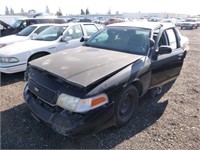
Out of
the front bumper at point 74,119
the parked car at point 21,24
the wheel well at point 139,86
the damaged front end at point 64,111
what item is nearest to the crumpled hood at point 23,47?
the damaged front end at point 64,111

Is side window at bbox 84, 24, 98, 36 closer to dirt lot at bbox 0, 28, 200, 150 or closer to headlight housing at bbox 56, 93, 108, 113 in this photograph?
dirt lot at bbox 0, 28, 200, 150

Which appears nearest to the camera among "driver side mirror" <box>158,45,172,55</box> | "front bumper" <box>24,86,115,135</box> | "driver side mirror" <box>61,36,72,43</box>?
"front bumper" <box>24,86,115,135</box>


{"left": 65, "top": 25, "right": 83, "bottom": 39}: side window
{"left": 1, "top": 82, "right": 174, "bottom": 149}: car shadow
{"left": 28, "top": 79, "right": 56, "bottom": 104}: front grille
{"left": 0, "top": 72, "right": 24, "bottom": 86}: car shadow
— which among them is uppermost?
{"left": 65, "top": 25, "right": 83, "bottom": 39}: side window

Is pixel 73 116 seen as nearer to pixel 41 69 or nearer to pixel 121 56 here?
pixel 41 69

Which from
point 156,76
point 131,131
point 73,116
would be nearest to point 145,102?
point 156,76

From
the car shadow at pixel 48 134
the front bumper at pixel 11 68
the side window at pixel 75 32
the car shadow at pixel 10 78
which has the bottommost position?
the car shadow at pixel 10 78

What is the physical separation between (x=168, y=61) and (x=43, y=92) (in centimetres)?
278

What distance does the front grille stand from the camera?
277 cm

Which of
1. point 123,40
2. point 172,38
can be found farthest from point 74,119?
point 172,38

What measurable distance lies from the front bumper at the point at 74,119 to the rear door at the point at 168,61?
154 cm

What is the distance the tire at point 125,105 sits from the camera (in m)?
2.99

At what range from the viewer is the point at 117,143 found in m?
2.95

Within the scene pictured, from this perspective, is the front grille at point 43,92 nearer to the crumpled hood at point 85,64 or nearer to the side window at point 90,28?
the crumpled hood at point 85,64

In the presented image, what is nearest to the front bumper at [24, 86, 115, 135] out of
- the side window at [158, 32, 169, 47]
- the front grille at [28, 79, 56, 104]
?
the front grille at [28, 79, 56, 104]
